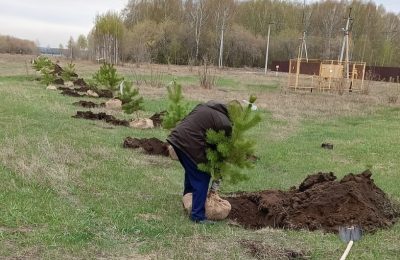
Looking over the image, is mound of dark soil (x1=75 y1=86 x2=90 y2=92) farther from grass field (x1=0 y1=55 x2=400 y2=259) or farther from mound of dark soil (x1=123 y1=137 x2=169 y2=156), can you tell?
mound of dark soil (x1=123 y1=137 x2=169 y2=156)

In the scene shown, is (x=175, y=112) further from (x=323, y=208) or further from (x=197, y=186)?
(x=323, y=208)

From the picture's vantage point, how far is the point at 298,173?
9.80m

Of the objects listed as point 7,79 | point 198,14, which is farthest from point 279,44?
point 7,79

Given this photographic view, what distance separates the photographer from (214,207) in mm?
6398

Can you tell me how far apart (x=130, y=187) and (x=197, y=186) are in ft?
5.51

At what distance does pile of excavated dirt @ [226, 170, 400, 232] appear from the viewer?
20.8 feet

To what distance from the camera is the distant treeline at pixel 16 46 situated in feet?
268

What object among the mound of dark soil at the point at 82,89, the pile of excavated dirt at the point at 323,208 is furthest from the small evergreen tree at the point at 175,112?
the mound of dark soil at the point at 82,89

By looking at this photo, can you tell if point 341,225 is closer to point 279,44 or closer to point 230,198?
point 230,198

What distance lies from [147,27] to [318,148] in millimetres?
54123

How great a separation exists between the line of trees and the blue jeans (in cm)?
4873

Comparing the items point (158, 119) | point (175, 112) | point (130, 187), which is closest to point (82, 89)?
point (158, 119)

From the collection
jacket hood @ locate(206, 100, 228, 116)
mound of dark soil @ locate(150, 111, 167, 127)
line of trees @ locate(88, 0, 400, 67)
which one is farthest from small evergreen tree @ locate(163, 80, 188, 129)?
line of trees @ locate(88, 0, 400, 67)

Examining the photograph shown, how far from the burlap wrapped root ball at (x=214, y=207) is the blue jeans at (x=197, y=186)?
87mm
